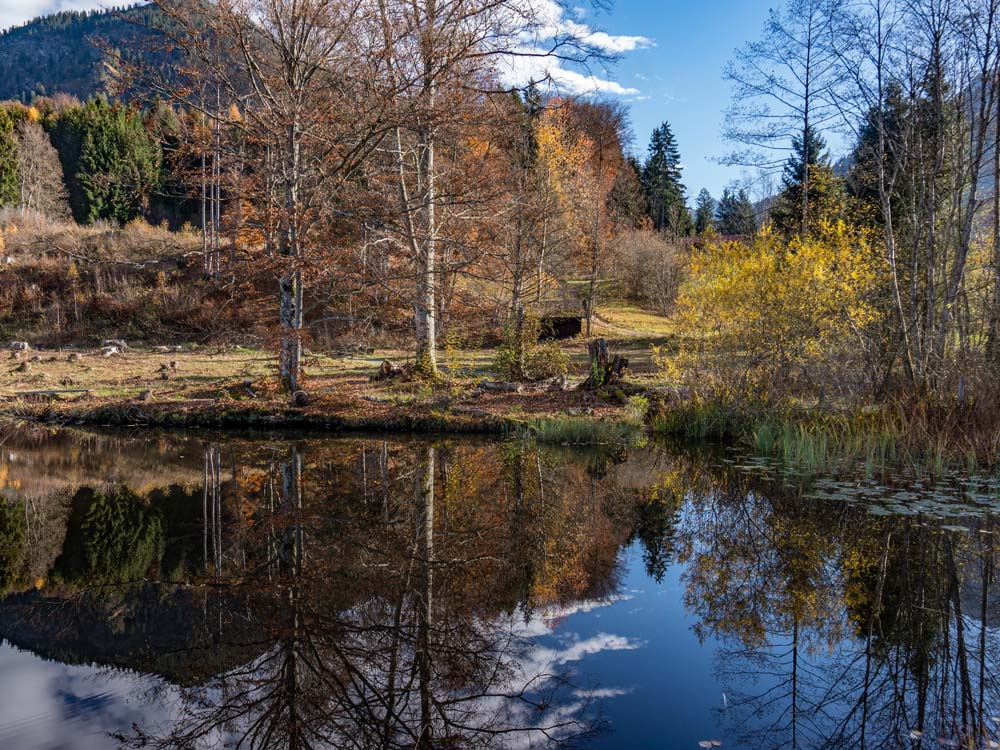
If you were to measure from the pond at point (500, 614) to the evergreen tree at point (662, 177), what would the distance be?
43817 millimetres

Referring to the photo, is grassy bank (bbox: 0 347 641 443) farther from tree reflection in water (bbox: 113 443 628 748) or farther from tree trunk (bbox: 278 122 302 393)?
tree reflection in water (bbox: 113 443 628 748)

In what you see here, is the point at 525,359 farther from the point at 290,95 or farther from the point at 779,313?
the point at 290,95

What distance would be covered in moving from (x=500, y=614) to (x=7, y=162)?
142 feet

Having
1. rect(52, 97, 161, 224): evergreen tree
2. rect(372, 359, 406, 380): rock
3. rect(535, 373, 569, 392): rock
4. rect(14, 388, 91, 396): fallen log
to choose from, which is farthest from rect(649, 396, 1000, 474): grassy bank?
rect(52, 97, 161, 224): evergreen tree

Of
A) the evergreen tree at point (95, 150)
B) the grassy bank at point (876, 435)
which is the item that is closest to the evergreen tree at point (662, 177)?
the evergreen tree at point (95, 150)

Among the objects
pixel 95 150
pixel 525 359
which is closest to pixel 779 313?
pixel 525 359

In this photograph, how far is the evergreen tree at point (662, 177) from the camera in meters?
49.4

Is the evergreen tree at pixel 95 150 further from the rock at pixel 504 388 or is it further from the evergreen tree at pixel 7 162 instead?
the rock at pixel 504 388

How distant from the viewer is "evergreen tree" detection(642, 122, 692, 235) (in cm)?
4944

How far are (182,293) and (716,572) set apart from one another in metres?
26.1

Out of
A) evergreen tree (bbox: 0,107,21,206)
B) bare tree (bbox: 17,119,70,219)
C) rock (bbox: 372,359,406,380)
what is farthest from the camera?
bare tree (bbox: 17,119,70,219)

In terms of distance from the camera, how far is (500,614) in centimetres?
462

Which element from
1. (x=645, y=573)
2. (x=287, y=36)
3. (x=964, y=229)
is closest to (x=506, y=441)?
(x=645, y=573)

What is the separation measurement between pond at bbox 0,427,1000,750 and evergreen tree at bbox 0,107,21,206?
120 feet
